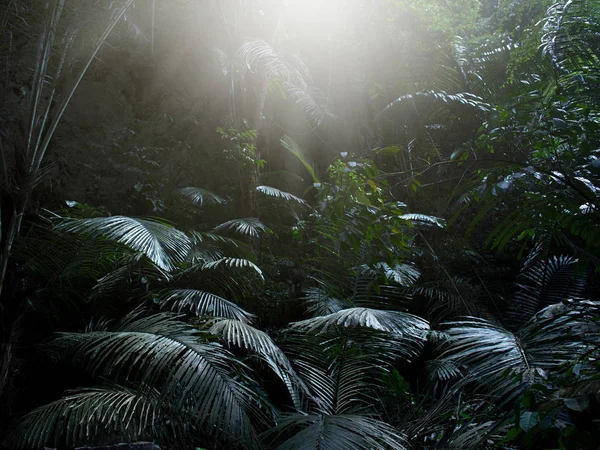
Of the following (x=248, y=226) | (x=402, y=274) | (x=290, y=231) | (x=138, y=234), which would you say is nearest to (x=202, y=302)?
(x=138, y=234)

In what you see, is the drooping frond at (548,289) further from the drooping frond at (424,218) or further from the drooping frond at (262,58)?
the drooping frond at (262,58)

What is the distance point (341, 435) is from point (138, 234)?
1.60m

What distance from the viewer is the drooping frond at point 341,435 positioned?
177 centimetres

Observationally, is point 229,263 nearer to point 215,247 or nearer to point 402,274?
point 215,247

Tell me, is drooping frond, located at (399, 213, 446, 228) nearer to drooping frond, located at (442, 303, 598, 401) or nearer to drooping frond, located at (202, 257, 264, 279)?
drooping frond, located at (442, 303, 598, 401)

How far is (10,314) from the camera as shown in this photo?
8.16 ft

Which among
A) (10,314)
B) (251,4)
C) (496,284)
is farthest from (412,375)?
(251,4)

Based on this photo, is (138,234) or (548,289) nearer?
(138,234)

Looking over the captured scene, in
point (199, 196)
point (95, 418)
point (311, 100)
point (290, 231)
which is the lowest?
point (95, 418)

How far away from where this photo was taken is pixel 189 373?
6.44ft

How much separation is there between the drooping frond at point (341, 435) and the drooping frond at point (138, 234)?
1.11 metres

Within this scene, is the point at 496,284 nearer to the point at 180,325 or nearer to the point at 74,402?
A: the point at 180,325

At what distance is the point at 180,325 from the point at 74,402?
57 centimetres

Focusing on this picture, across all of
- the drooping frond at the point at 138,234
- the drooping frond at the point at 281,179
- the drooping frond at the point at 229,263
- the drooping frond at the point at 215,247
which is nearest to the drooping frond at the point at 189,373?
the drooping frond at the point at 138,234
